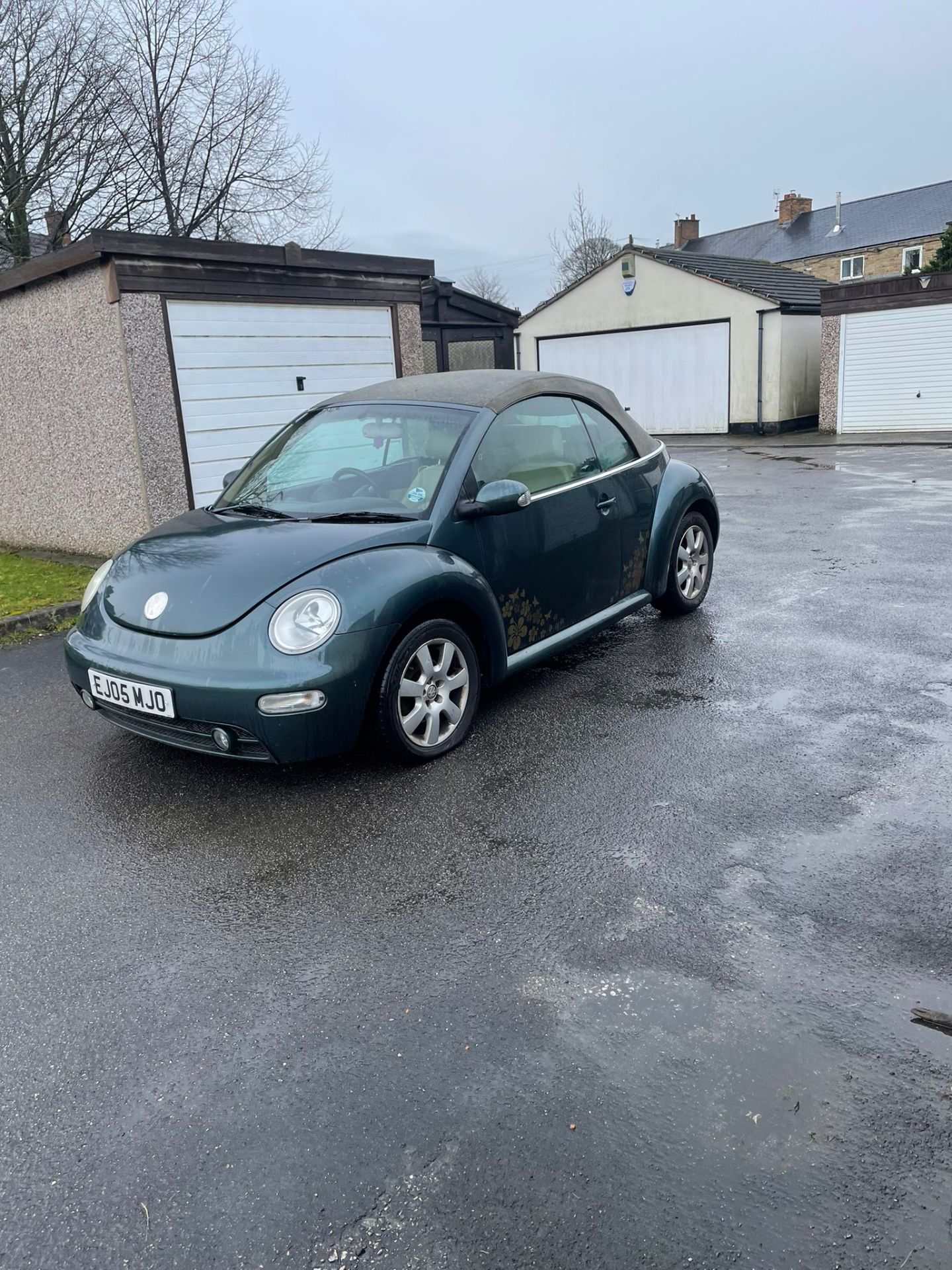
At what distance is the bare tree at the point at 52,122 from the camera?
66.0 feet

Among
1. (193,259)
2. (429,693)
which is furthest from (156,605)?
(193,259)

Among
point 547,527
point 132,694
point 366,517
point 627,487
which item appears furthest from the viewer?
point 627,487

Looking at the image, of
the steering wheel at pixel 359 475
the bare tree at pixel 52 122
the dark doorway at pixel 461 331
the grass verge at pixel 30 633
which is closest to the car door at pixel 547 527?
the steering wheel at pixel 359 475

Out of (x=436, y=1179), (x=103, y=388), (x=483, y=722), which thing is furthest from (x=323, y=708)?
(x=103, y=388)

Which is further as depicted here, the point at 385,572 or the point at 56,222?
the point at 56,222

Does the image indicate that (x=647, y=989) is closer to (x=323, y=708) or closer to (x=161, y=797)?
(x=323, y=708)

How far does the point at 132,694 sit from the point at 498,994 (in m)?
2.08

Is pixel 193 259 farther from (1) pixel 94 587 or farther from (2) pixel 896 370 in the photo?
(2) pixel 896 370

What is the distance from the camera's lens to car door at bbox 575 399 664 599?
5.53 meters

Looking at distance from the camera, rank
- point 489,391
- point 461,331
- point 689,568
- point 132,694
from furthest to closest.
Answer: point 461,331
point 689,568
point 489,391
point 132,694

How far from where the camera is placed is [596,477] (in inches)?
212

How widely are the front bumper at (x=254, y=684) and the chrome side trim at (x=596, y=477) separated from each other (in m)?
1.40

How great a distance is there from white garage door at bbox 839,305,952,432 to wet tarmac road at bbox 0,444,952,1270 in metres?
18.6

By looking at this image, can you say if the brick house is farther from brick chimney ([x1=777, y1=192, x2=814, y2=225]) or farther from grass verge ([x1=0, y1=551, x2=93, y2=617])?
grass verge ([x1=0, y1=551, x2=93, y2=617])
